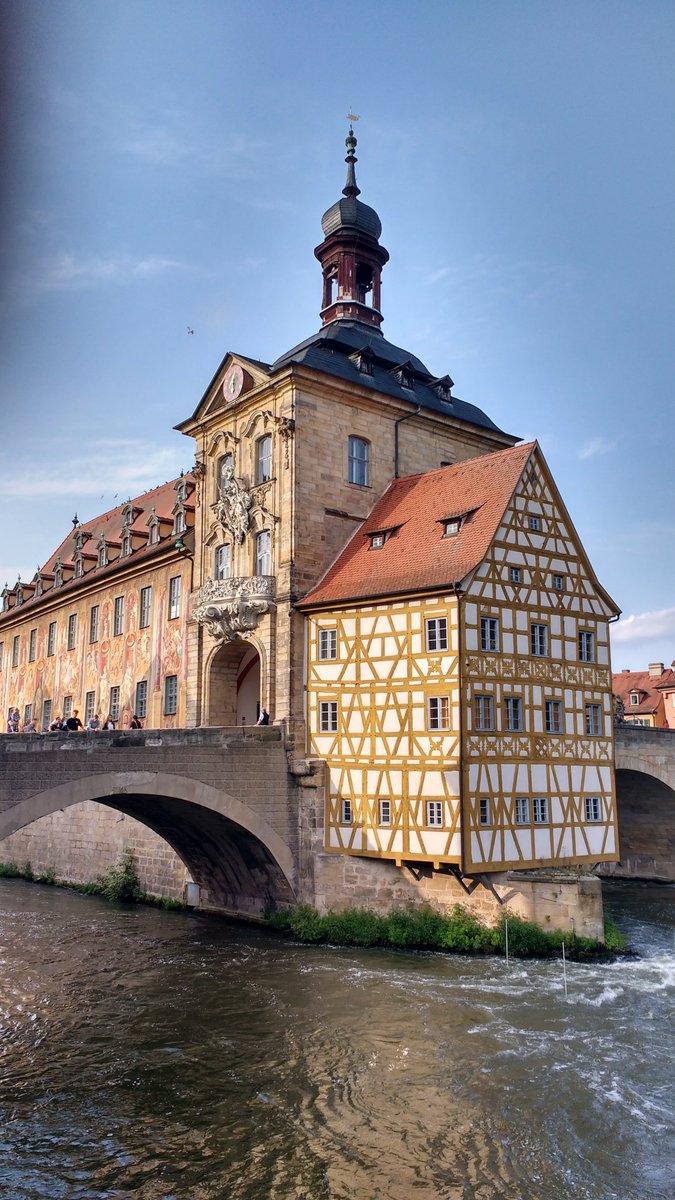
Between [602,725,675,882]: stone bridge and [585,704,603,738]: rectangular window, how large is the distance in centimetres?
763

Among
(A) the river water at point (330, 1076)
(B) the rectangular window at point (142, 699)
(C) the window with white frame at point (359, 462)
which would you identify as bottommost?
(A) the river water at point (330, 1076)

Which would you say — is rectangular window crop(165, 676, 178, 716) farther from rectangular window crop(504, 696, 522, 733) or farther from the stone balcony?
rectangular window crop(504, 696, 522, 733)

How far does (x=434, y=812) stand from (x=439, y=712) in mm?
2144

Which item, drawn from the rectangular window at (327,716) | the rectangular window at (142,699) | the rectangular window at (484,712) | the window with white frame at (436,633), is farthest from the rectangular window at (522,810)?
the rectangular window at (142,699)

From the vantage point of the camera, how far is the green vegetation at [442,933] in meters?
20.8

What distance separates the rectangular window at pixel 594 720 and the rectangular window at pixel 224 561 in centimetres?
1042

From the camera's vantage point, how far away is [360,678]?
23.6 meters

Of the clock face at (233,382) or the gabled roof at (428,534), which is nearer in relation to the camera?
the gabled roof at (428,534)

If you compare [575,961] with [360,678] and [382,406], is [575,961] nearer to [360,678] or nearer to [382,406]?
[360,678]

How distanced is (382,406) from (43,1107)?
66.1 ft

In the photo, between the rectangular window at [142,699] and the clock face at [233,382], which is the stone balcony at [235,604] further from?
the rectangular window at [142,699]

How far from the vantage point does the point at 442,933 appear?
21344mm

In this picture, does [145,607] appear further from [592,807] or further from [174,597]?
[592,807]

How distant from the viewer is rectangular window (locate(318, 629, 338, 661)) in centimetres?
2445
